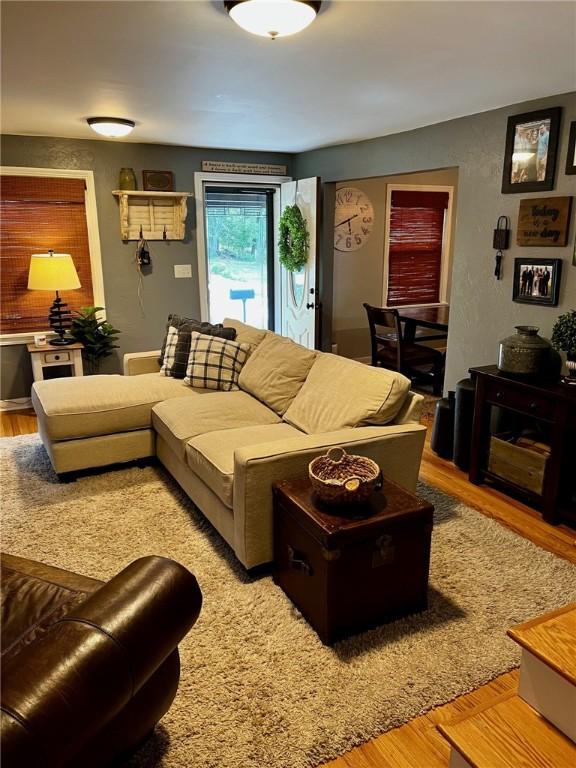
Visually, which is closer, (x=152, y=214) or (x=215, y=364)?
(x=215, y=364)

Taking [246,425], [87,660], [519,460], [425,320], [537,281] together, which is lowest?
[519,460]

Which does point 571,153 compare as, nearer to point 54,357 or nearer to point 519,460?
point 519,460

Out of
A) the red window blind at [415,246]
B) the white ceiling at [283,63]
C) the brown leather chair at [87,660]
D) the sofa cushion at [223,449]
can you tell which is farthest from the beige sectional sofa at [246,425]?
the red window blind at [415,246]

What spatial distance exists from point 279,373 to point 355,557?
5.21 feet

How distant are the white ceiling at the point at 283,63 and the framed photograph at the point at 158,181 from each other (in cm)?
116

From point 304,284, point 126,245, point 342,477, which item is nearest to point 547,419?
point 342,477

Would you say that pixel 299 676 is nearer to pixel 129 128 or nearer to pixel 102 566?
pixel 102 566

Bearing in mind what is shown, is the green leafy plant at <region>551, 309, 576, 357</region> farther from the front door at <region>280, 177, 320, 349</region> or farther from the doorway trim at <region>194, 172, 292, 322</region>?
the doorway trim at <region>194, 172, 292, 322</region>

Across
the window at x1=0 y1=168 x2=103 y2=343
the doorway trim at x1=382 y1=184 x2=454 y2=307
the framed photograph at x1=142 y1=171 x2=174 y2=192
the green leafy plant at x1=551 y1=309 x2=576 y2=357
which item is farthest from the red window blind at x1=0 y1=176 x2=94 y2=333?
the green leafy plant at x1=551 y1=309 x2=576 y2=357

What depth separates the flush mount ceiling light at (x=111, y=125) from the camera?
3816mm

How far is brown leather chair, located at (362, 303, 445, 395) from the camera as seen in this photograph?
5137mm

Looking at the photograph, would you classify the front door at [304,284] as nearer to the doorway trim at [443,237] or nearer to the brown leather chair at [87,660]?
the doorway trim at [443,237]

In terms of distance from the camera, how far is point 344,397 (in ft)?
9.22

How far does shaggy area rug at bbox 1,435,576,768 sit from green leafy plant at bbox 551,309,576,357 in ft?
3.41
